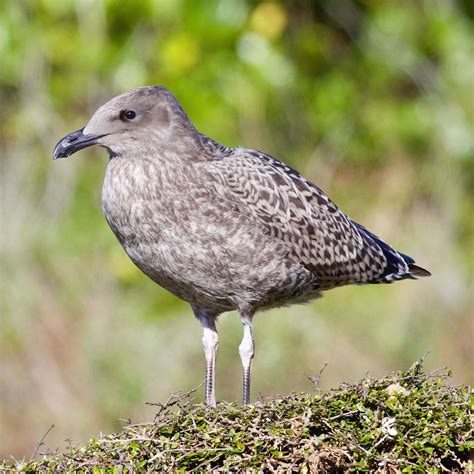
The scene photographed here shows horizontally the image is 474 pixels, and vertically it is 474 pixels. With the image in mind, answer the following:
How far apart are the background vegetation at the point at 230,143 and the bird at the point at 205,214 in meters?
4.02

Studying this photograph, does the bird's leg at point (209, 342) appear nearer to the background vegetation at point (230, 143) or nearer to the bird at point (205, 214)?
the bird at point (205, 214)

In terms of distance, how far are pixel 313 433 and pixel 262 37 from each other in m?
9.54

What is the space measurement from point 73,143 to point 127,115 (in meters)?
0.31

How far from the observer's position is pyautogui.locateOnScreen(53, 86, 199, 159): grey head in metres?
5.39

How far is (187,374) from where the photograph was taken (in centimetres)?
995

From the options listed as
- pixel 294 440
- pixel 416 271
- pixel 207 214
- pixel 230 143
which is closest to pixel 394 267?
pixel 416 271

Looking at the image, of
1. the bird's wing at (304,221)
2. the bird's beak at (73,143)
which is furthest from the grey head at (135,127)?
the bird's wing at (304,221)

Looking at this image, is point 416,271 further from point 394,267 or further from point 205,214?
point 205,214

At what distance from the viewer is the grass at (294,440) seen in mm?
3945

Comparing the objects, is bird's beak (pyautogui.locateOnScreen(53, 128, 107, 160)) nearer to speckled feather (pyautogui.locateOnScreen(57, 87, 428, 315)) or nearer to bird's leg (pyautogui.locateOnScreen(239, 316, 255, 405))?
speckled feather (pyautogui.locateOnScreen(57, 87, 428, 315))

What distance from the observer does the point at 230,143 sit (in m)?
12.0

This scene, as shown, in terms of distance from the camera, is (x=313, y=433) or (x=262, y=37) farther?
(x=262, y=37)

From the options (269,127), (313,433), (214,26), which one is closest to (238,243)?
(313,433)

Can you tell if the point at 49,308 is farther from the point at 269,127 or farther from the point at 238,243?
the point at 238,243
